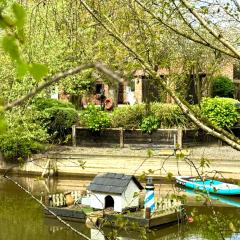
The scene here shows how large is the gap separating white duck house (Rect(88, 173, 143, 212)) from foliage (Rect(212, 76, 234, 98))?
17.3m

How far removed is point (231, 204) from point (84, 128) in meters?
9.95

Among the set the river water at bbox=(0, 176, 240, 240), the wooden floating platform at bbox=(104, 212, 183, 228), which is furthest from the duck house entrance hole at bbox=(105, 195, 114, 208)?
the wooden floating platform at bbox=(104, 212, 183, 228)

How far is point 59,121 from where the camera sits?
2711 centimetres

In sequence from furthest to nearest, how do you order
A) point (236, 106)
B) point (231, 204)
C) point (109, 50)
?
1. point (236, 106)
2. point (231, 204)
3. point (109, 50)

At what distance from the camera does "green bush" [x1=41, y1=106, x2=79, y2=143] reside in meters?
26.9

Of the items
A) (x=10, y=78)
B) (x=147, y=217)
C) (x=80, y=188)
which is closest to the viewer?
(x=147, y=217)

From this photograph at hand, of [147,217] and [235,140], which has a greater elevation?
[235,140]

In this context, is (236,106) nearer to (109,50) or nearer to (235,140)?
(109,50)

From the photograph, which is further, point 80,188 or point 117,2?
point 80,188

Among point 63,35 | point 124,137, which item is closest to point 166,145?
point 124,137

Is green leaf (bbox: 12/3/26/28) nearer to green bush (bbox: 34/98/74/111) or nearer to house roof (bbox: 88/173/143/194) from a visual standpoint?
house roof (bbox: 88/173/143/194)

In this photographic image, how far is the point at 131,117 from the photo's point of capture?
2705 centimetres

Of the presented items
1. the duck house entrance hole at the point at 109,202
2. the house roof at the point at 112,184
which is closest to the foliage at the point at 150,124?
the house roof at the point at 112,184

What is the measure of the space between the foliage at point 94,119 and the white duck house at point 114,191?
9.25 metres
